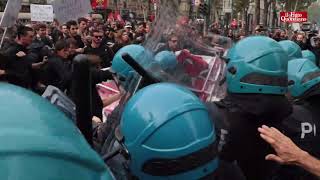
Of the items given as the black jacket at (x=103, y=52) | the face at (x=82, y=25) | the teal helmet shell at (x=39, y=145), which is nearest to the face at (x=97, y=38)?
the black jacket at (x=103, y=52)

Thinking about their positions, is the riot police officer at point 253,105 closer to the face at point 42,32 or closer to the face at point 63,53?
the face at point 63,53

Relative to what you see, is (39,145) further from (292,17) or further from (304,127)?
(292,17)

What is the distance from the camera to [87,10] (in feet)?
19.5

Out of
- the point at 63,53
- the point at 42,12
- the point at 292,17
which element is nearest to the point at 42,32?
the point at 42,12

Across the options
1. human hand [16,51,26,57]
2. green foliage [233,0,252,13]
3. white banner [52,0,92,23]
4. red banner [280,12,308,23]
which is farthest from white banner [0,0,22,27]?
green foliage [233,0,252,13]

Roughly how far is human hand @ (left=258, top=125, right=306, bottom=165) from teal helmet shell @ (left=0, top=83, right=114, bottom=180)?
1347mm

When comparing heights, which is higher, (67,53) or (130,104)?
(130,104)

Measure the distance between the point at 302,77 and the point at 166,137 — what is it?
1.70 metres

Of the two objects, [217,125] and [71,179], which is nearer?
[71,179]

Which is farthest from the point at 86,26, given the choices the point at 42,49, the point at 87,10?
the point at 87,10

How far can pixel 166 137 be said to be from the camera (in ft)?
5.27

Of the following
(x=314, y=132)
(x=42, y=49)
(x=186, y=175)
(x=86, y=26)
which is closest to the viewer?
(x=186, y=175)

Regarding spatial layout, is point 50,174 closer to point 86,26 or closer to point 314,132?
point 314,132

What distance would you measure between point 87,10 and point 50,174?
17.1 feet
